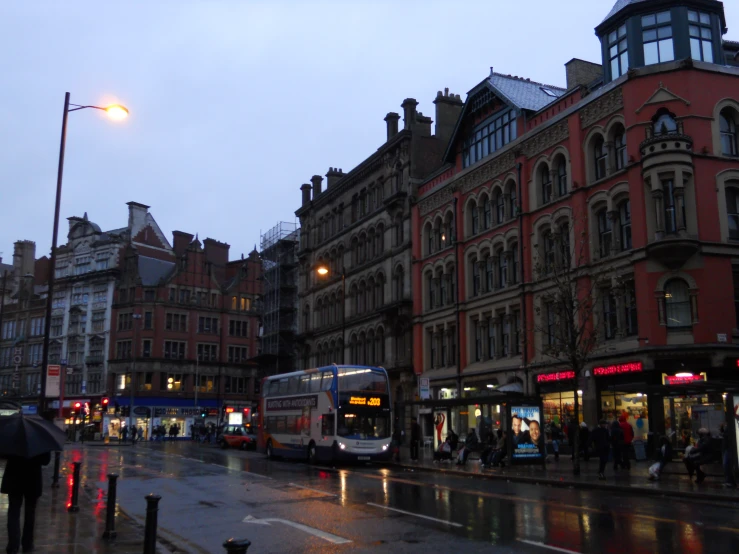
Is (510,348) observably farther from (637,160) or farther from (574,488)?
(574,488)

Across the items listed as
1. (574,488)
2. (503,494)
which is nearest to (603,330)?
(574,488)

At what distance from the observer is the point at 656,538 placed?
11625 millimetres

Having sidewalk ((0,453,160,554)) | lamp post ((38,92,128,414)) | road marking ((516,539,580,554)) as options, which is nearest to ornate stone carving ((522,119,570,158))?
lamp post ((38,92,128,414))

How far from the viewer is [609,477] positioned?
22797 mm

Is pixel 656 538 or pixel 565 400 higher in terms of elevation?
pixel 565 400

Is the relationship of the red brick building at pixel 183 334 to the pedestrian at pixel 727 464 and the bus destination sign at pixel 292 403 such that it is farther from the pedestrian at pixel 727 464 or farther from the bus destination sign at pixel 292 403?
the pedestrian at pixel 727 464

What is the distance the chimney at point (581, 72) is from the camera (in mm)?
37969

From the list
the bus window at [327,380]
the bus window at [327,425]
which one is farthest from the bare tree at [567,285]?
the bus window at [327,425]

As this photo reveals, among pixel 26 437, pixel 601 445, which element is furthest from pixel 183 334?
pixel 26 437

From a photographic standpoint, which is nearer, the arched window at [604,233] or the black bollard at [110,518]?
the black bollard at [110,518]

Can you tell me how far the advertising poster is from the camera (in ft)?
89.9

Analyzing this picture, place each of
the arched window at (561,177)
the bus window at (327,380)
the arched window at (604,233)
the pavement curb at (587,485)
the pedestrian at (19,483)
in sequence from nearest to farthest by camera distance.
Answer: the pedestrian at (19,483)
the pavement curb at (587,485)
the arched window at (604,233)
the bus window at (327,380)
the arched window at (561,177)

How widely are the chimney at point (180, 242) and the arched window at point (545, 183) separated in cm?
5974

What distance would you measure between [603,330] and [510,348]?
6905 millimetres
